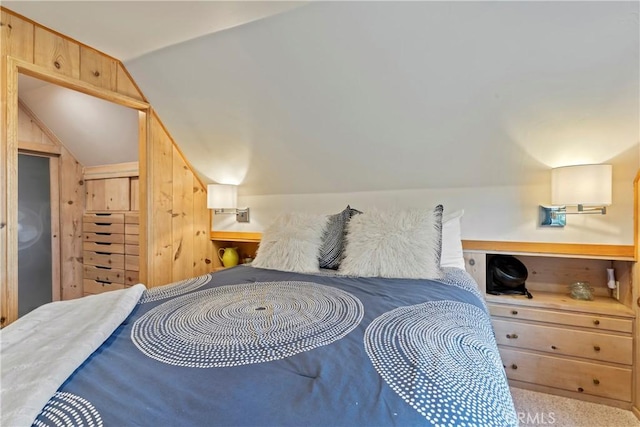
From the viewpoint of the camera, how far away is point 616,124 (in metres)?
1.68

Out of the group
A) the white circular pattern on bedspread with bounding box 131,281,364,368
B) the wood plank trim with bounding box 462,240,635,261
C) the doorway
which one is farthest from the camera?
the doorway

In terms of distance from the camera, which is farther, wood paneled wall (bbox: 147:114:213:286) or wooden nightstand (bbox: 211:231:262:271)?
wooden nightstand (bbox: 211:231:262:271)

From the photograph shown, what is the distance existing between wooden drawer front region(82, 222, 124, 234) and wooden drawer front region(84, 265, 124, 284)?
40 cm

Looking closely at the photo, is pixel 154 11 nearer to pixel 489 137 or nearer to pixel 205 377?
pixel 205 377

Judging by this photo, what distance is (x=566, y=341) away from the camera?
1.84 meters

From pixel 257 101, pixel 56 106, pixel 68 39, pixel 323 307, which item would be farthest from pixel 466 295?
pixel 56 106

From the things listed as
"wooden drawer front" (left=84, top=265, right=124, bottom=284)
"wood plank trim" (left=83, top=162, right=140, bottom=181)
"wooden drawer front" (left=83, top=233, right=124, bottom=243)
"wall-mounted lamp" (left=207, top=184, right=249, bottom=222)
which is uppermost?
"wood plank trim" (left=83, top=162, right=140, bottom=181)

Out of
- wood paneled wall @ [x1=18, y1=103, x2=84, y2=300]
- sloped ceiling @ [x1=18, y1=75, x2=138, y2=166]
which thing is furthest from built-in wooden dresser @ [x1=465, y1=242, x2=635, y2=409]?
wood paneled wall @ [x1=18, y1=103, x2=84, y2=300]

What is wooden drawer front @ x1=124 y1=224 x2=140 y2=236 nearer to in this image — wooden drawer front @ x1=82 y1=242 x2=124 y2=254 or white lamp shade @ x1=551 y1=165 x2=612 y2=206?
wooden drawer front @ x1=82 y1=242 x2=124 y2=254

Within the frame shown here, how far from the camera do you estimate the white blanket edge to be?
63 cm

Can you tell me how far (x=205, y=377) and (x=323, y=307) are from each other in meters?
0.59

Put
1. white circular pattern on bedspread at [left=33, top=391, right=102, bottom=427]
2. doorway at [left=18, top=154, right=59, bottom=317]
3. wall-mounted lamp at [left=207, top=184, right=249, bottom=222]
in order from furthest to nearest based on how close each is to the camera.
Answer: doorway at [left=18, top=154, right=59, bottom=317], wall-mounted lamp at [left=207, top=184, right=249, bottom=222], white circular pattern on bedspread at [left=33, top=391, right=102, bottom=427]

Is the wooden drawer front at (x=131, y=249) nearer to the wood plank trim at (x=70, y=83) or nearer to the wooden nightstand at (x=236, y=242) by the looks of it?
the wooden nightstand at (x=236, y=242)

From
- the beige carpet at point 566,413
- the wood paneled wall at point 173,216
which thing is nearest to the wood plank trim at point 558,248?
the beige carpet at point 566,413
